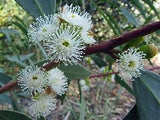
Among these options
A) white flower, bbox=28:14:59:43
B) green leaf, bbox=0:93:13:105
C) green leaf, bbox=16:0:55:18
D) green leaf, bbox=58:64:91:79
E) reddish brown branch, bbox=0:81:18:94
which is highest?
green leaf, bbox=16:0:55:18

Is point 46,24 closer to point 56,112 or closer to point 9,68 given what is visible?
point 9,68

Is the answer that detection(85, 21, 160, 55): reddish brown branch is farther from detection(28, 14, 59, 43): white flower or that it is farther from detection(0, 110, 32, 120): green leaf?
detection(0, 110, 32, 120): green leaf

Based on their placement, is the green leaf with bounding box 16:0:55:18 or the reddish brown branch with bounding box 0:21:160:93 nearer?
the reddish brown branch with bounding box 0:21:160:93

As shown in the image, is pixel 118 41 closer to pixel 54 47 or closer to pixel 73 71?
pixel 54 47

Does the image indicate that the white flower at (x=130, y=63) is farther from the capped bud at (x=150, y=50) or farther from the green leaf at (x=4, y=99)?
the green leaf at (x=4, y=99)

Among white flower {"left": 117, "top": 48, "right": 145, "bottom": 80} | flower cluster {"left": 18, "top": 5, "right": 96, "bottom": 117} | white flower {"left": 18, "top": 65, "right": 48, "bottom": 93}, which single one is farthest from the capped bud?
white flower {"left": 18, "top": 65, "right": 48, "bottom": 93}
